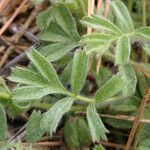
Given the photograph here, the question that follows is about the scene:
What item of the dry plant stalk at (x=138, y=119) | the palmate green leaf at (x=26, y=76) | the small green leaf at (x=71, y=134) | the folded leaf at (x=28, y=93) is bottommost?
the small green leaf at (x=71, y=134)

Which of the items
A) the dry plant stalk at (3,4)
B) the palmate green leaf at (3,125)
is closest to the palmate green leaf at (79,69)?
the palmate green leaf at (3,125)

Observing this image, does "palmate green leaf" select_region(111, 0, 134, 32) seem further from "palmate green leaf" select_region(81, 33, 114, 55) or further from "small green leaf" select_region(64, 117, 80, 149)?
"small green leaf" select_region(64, 117, 80, 149)

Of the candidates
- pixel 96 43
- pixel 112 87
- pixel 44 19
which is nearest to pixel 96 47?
pixel 96 43

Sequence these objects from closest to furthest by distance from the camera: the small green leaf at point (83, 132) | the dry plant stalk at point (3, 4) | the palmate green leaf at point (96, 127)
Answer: the palmate green leaf at point (96, 127)
the small green leaf at point (83, 132)
the dry plant stalk at point (3, 4)

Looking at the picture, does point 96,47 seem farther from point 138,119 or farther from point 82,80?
point 138,119

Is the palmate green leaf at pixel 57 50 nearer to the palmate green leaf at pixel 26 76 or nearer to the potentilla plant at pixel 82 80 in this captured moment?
the potentilla plant at pixel 82 80

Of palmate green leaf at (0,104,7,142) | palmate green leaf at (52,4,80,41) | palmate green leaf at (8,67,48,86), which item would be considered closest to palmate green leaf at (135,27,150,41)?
palmate green leaf at (52,4,80,41)

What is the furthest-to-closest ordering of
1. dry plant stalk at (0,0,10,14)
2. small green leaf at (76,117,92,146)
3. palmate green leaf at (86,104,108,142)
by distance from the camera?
dry plant stalk at (0,0,10,14), small green leaf at (76,117,92,146), palmate green leaf at (86,104,108,142)

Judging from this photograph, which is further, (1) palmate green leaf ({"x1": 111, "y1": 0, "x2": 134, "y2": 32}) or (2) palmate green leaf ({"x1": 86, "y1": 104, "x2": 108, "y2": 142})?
(1) palmate green leaf ({"x1": 111, "y1": 0, "x2": 134, "y2": 32})
